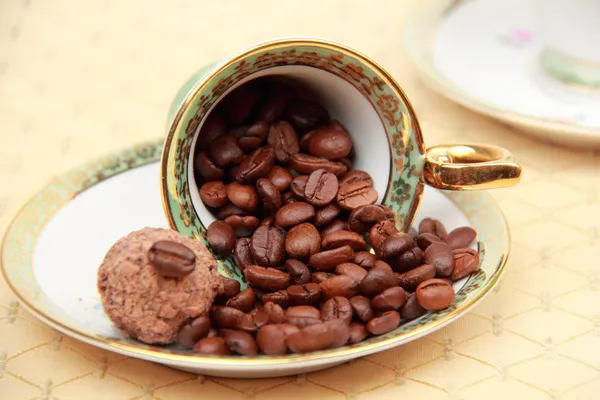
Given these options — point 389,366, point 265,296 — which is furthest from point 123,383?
point 389,366

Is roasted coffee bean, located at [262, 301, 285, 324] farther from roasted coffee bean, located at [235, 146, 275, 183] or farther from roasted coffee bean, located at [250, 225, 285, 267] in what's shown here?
roasted coffee bean, located at [235, 146, 275, 183]

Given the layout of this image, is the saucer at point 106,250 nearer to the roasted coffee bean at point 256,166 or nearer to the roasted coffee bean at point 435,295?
the roasted coffee bean at point 435,295

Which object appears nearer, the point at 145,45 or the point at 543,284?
the point at 543,284

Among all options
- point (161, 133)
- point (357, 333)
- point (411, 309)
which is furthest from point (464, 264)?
point (161, 133)

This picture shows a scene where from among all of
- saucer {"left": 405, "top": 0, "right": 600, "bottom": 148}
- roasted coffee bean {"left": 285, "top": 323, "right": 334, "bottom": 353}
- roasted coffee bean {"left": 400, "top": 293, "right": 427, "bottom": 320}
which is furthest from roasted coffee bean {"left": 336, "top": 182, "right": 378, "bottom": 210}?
saucer {"left": 405, "top": 0, "right": 600, "bottom": 148}

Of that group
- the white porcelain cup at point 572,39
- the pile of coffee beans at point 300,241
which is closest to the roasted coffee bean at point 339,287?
the pile of coffee beans at point 300,241

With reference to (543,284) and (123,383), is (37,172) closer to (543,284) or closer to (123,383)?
(123,383)
